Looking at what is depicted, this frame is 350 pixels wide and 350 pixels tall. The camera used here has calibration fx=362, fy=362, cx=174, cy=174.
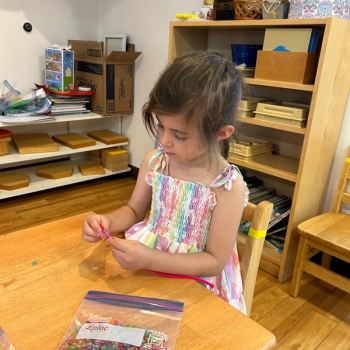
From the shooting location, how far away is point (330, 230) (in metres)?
1.63

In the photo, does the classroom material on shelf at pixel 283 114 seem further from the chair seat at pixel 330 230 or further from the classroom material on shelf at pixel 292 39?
the chair seat at pixel 330 230

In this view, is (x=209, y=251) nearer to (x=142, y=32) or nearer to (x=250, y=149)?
(x=250, y=149)

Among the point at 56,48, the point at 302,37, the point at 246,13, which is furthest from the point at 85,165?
the point at 302,37

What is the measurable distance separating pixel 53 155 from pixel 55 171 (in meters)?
0.21

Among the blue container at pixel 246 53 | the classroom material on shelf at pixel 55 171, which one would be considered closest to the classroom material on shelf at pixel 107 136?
the classroom material on shelf at pixel 55 171

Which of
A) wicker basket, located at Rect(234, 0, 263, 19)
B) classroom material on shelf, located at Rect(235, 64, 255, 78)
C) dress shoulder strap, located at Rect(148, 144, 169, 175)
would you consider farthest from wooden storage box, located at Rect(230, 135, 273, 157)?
dress shoulder strap, located at Rect(148, 144, 169, 175)

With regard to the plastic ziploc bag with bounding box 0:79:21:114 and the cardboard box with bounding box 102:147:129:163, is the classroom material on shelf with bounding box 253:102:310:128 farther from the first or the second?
the plastic ziploc bag with bounding box 0:79:21:114

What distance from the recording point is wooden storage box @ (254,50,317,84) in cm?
159

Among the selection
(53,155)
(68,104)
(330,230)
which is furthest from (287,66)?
(53,155)

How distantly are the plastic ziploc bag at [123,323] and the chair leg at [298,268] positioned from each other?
3.87 feet

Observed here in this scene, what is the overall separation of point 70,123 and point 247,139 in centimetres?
168

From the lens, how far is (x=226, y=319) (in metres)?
0.64

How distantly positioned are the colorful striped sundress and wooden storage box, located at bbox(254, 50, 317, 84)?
93 centimetres

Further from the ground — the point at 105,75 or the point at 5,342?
the point at 105,75
